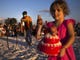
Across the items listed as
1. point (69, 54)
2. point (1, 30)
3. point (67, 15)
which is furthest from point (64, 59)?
point (1, 30)

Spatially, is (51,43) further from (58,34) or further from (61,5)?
(61,5)

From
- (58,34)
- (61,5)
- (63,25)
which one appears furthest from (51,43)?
(61,5)

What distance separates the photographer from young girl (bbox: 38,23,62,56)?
3170mm

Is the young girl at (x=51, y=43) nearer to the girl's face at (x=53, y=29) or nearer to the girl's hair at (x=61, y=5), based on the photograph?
the girl's face at (x=53, y=29)

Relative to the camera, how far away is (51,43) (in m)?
3.20

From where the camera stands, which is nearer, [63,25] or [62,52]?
[62,52]

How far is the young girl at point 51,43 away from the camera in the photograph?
317 centimetres

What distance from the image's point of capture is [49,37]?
3.23 metres

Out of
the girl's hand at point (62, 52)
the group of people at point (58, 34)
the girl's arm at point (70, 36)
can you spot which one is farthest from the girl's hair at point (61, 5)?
the girl's hand at point (62, 52)

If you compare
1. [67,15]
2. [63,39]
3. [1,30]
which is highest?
[67,15]

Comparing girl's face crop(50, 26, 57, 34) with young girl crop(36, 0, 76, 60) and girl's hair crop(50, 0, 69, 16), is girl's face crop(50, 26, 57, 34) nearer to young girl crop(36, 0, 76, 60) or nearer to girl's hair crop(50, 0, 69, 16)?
young girl crop(36, 0, 76, 60)

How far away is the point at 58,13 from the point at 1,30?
17864 millimetres

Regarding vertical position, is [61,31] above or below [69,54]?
above

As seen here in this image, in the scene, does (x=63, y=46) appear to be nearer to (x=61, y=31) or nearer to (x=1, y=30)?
(x=61, y=31)
